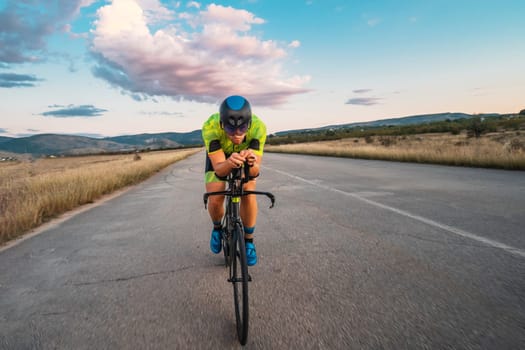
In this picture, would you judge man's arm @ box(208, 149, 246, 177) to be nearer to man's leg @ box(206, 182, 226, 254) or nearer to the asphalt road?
man's leg @ box(206, 182, 226, 254)

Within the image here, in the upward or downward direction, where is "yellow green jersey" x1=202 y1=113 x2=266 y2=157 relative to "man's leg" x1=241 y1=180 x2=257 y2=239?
upward

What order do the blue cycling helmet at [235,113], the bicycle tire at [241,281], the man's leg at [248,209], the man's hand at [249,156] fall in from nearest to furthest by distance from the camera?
the bicycle tire at [241,281], the man's hand at [249,156], the blue cycling helmet at [235,113], the man's leg at [248,209]

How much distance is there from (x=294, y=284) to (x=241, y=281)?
0.97 m

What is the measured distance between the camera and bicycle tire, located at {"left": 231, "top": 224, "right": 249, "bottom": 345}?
2045 millimetres

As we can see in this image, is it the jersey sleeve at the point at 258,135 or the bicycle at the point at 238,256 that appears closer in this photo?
the bicycle at the point at 238,256

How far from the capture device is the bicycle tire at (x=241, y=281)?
2.04 metres

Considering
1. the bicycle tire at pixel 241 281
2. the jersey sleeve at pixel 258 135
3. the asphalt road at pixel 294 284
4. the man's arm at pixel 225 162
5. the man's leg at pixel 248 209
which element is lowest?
the asphalt road at pixel 294 284

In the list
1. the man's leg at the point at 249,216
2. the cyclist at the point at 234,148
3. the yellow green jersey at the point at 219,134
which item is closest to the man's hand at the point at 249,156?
the cyclist at the point at 234,148

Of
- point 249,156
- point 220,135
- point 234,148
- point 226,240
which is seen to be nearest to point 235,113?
point 249,156

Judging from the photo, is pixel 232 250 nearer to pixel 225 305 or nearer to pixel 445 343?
pixel 225 305

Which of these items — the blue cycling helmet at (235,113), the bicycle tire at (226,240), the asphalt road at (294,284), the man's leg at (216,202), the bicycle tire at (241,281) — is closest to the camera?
the bicycle tire at (241,281)

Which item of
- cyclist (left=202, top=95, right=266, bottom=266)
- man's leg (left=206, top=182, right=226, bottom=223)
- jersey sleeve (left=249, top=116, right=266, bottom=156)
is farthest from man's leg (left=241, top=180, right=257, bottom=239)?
jersey sleeve (left=249, top=116, right=266, bottom=156)

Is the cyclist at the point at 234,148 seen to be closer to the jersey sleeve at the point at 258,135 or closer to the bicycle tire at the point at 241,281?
the jersey sleeve at the point at 258,135

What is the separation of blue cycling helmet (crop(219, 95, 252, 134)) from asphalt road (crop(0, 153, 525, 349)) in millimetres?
1449
